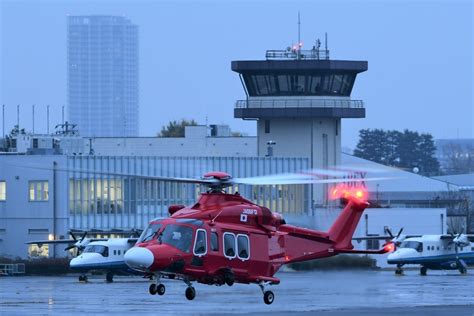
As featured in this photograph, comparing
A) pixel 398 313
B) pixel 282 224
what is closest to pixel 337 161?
pixel 398 313

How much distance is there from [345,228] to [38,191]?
40698 mm

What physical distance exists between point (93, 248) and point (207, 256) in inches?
1255

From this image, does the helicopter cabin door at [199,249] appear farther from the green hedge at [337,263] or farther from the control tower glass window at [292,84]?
the control tower glass window at [292,84]

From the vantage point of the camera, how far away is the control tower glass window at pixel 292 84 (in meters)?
92.3

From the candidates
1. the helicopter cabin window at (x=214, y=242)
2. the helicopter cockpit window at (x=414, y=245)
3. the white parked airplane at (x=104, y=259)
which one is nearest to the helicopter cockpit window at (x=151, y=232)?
the helicopter cabin window at (x=214, y=242)

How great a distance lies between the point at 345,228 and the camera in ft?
162

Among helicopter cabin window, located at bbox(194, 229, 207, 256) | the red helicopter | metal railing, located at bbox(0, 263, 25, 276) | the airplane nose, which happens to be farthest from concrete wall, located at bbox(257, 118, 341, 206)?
the airplane nose

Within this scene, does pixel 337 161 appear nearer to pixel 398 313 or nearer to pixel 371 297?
pixel 371 297

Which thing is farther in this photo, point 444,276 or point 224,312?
point 444,276

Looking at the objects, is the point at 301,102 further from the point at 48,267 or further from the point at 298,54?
the point at 48,267

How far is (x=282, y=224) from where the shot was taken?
4656 centimetres

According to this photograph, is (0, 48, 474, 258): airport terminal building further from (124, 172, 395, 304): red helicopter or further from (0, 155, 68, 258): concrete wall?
(124, 172, 395, 304): red helicopter

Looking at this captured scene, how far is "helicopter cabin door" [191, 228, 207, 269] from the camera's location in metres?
42.8

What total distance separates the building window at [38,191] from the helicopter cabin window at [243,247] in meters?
44.1
